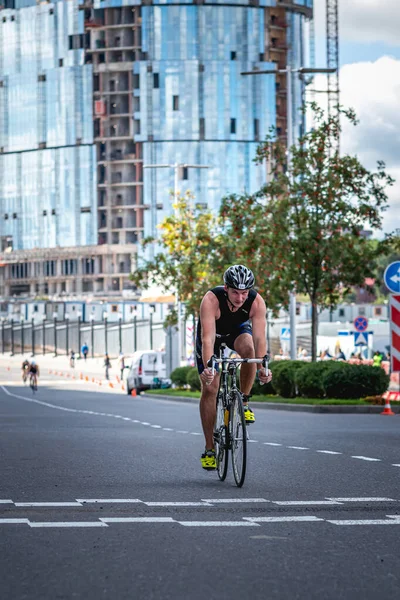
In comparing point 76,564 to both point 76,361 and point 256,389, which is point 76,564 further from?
point 76,361

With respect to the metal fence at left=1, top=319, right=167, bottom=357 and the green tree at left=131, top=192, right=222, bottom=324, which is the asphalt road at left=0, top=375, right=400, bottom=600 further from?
the metal fence at left=1, top=319, right=167, bottom=357

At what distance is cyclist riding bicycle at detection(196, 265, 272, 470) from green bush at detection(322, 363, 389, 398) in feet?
75.4

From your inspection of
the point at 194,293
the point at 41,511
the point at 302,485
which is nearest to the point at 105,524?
the point at 41,511

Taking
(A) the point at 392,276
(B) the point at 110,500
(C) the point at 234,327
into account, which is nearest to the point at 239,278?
(C) the point at 234,327

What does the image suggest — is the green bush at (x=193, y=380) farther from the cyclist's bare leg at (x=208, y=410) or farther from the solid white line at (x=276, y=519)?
the solid white line at (x=276, y=519)

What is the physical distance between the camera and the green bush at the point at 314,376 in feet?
116

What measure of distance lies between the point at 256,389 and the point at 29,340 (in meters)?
99.7

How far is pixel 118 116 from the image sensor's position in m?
182

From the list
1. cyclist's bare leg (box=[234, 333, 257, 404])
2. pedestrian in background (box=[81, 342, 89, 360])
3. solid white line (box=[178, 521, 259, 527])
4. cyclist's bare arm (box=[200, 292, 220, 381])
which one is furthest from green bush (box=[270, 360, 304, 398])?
pedestrian in background (box=[81, 342, 89, 360])

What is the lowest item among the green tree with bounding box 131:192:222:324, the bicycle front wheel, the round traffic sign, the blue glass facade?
the bicycle front wheel

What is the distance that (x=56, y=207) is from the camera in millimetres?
178625

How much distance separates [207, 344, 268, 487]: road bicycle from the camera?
36.0ft

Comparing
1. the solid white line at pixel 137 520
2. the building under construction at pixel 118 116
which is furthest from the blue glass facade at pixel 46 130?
the solid white line at pixel 137 520

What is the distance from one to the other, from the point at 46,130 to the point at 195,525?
576 feet
